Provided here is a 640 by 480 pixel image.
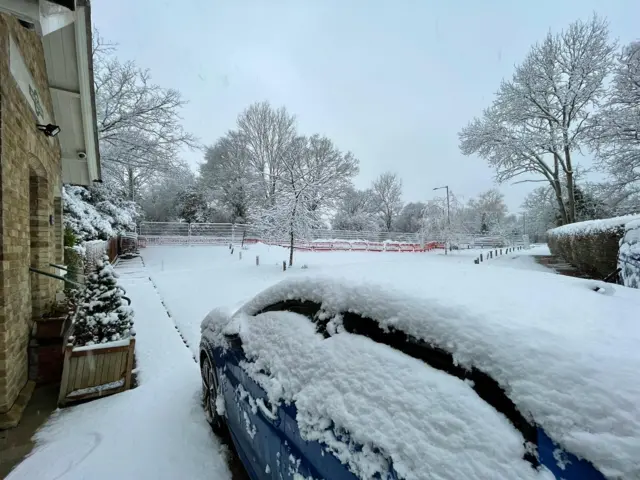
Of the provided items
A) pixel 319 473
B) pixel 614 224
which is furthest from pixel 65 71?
pixel 614 224

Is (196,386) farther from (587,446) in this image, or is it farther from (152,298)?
(152,298)

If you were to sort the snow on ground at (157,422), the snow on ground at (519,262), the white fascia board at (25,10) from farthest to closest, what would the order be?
the snow on ground at (519,262) < the white fascia board at (25,10) < the snow on ground at (157,422)

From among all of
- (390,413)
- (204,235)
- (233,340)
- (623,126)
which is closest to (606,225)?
(623,126)

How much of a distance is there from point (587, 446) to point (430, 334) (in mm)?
537

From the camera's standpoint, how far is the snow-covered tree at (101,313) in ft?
12.2

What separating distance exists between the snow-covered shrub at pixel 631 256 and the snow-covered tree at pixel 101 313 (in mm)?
8366

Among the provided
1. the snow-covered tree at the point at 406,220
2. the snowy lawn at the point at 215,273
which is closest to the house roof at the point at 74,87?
the snowy lawn at the point at 215,273

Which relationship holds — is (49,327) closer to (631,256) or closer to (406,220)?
(631,256)

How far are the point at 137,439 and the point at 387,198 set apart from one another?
160 ft

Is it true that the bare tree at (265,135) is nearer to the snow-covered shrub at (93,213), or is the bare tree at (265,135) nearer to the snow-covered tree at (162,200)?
the snow-covered tree at (162,200)

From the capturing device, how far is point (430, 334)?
1.29 meters

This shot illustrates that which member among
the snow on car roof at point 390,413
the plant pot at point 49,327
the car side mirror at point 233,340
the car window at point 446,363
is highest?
the car window at point 446,363

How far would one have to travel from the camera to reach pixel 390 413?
47.5 inches

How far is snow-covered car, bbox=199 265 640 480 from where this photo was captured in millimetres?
883
